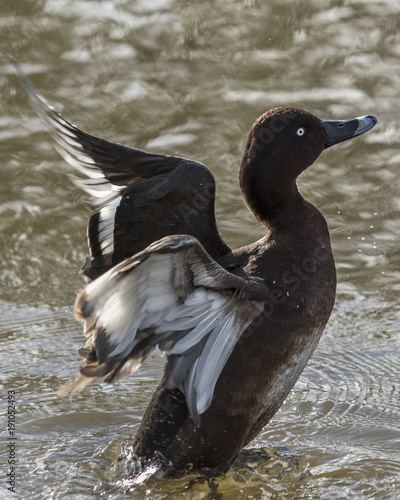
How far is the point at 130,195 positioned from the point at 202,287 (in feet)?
3.67

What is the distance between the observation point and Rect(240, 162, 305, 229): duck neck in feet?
16.8

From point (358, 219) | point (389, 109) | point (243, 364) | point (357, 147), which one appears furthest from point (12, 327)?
point (389, 109)

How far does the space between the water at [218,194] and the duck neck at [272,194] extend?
1.24 metres

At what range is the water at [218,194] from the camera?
5242 millimetres

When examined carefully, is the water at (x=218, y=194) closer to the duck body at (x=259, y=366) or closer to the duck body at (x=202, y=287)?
the duck body at (x=259, y=366)

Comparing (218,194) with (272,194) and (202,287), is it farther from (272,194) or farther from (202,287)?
(202,287)

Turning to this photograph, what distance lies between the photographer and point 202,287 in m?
4.38

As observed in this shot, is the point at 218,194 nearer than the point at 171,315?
No

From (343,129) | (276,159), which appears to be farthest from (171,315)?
(343,129)

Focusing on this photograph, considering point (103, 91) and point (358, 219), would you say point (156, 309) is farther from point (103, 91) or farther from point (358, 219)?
point (103, 91)

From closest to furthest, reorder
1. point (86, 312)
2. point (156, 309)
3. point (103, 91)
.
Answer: point (86, 312) → point (156, 309) → point (103, 91)

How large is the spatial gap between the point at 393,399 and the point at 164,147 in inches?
142

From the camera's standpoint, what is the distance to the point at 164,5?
1054 centimetres

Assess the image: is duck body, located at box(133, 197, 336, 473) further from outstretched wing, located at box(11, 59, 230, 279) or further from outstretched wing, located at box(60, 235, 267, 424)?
outstretched wing, located at box(11, 59, 230, 279)
